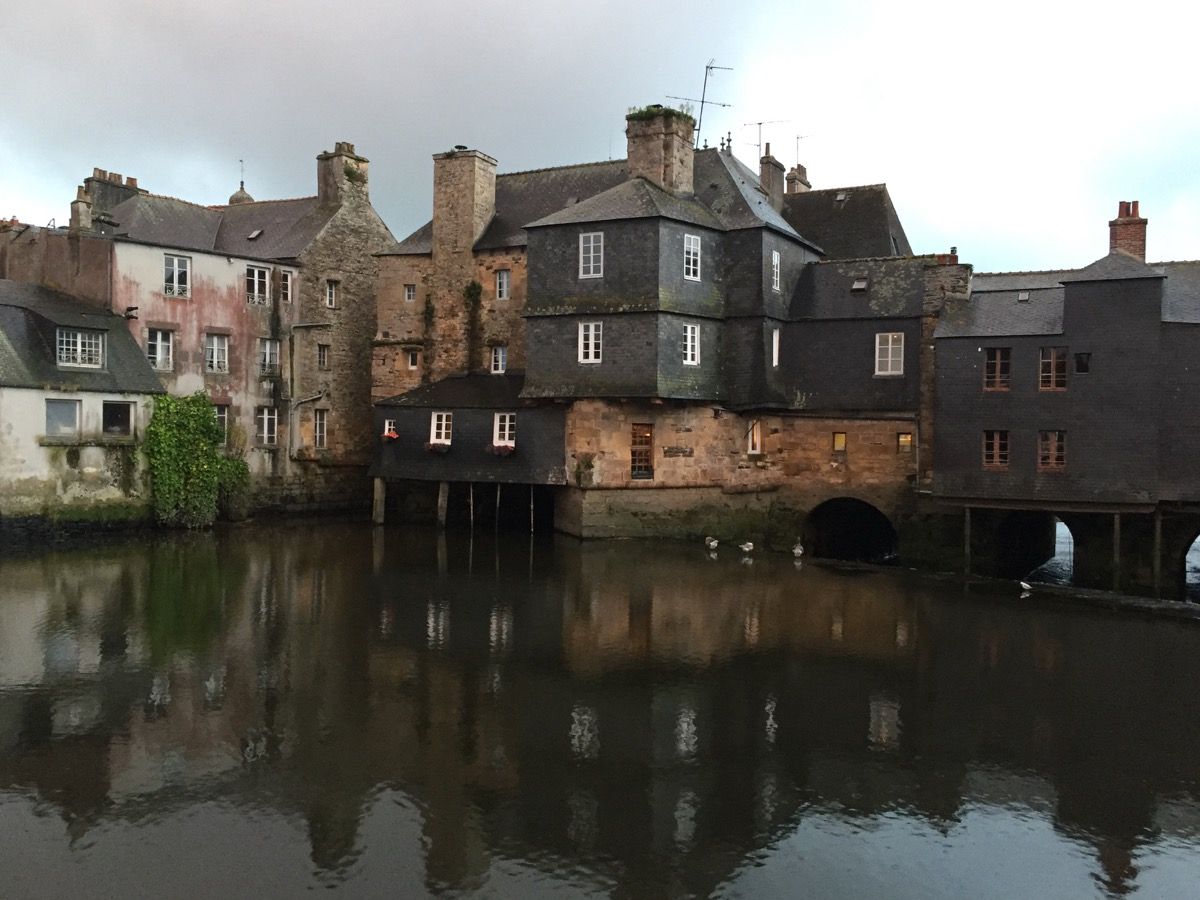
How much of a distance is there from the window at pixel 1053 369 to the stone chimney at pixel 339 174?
2500 cm

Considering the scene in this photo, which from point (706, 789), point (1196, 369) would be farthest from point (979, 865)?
point (1196, 369)

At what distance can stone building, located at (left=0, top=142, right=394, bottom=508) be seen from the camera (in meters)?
32.0

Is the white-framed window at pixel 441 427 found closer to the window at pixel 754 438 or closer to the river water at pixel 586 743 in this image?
the window at pixel 754 438

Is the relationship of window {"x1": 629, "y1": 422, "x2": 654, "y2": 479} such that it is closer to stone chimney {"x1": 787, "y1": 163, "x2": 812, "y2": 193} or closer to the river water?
the river water

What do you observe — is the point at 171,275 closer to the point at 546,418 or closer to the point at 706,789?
the point at 546,418

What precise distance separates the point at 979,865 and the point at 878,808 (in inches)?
55.6

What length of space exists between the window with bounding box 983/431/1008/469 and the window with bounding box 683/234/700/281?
924cm

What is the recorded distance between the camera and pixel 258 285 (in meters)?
35.2

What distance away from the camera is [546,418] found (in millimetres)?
30375

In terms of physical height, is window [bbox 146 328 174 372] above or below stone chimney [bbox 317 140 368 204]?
below

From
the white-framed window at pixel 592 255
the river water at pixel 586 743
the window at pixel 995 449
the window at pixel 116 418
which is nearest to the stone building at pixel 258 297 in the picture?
the window at pixel 116 418

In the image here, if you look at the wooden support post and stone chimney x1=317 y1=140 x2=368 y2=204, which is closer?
the wooden support post

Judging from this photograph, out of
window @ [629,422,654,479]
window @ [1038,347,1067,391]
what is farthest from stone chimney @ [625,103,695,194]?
window @ [1038,347,1067,391]

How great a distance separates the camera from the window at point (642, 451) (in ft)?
98.2
